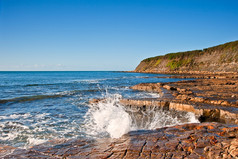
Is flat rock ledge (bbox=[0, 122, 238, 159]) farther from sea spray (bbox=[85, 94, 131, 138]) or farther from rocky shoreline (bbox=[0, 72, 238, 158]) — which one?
sea spray (bbox=[85, 94, 131, 138])

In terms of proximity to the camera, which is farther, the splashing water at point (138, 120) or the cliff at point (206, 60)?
the cliff at point (206, 60)

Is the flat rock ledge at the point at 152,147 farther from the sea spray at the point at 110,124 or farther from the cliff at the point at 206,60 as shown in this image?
the cliff at the point at 206,60

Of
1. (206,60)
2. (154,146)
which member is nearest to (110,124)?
(154,146)

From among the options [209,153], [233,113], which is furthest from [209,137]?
[233,113]

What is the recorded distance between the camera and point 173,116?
10.5 meters

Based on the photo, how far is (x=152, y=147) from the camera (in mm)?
4727

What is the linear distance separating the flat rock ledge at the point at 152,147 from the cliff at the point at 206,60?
201 ft

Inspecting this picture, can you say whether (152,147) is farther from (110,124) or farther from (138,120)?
(138,120)

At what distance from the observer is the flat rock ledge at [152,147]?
14.1ft

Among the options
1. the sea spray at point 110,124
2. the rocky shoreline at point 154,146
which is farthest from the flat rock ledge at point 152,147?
the sea spray at point 110,124

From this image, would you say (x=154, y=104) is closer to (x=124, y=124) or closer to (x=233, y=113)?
(x=233, y=113)

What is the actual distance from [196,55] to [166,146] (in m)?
89.1

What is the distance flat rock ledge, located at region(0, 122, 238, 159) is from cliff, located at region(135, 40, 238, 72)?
61.2 m

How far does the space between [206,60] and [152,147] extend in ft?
264
